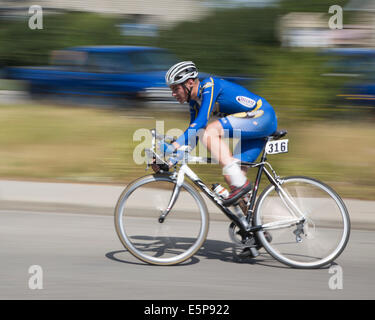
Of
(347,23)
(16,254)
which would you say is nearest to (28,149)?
(16,254)

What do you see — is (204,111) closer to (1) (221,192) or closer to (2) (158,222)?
(1) (221,192)

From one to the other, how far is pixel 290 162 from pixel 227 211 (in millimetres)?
3652

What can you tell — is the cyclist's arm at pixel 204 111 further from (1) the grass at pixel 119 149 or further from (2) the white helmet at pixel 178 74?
(1) the grass at pixel 119 149

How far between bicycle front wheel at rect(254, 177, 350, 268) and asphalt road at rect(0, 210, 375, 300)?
0.44 ft

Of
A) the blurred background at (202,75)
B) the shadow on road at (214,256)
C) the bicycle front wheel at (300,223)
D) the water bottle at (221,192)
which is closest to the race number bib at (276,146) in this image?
the bicycle front wheel at (300,223)

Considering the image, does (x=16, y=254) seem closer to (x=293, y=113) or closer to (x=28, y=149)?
(x=28, y=149)

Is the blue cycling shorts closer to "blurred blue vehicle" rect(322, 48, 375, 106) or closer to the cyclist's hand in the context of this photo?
the cyclist's hand

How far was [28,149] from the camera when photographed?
371 inches

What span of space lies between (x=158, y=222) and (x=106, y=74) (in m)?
7.67

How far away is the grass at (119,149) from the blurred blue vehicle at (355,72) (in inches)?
24.3

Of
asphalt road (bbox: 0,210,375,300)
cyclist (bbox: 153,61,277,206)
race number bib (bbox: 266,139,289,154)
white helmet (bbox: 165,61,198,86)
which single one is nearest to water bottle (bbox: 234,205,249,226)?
cyclist (bbox: 153,61,277,206)

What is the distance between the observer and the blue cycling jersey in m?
4.75
